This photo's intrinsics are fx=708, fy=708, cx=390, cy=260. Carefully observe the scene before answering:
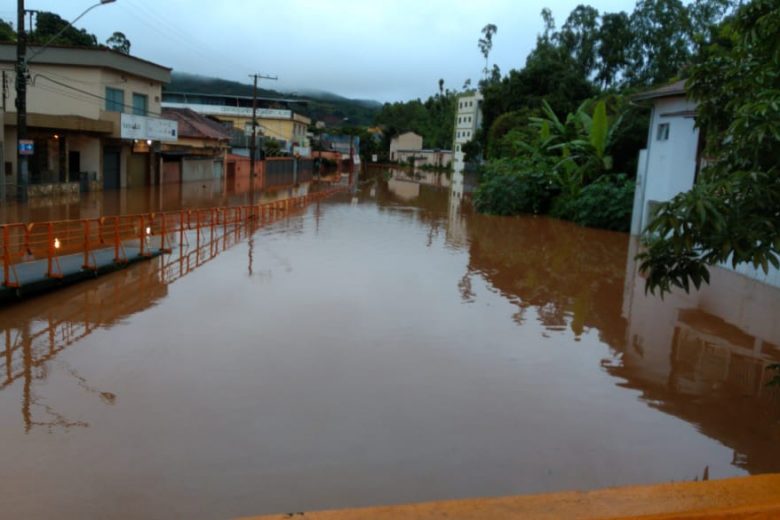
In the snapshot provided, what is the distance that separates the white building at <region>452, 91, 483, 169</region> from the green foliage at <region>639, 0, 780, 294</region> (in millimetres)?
84254

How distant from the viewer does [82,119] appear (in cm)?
3306

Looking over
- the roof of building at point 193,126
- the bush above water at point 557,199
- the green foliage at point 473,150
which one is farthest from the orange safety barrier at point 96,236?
the green foliage at point 473,150

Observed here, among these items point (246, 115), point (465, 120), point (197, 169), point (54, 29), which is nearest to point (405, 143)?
point (465, 120)

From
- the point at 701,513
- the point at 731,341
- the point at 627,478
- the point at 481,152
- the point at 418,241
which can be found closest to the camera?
the point at 701,513

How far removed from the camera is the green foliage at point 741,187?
568 centimetres

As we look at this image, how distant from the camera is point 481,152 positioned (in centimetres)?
7594

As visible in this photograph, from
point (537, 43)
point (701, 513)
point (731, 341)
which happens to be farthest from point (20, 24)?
point (537, 43)

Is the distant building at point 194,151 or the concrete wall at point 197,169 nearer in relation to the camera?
the distant building at point 194,151

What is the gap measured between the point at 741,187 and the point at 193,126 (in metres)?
47.4

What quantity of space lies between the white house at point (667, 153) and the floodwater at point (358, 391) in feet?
28.3

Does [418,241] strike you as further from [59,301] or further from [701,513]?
[701,513]

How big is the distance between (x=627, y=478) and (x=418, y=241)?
17956mm

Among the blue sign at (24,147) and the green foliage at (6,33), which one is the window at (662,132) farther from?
the green foliage at (6,33)

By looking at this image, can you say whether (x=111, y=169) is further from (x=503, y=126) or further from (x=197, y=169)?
(x=503, y=126)
